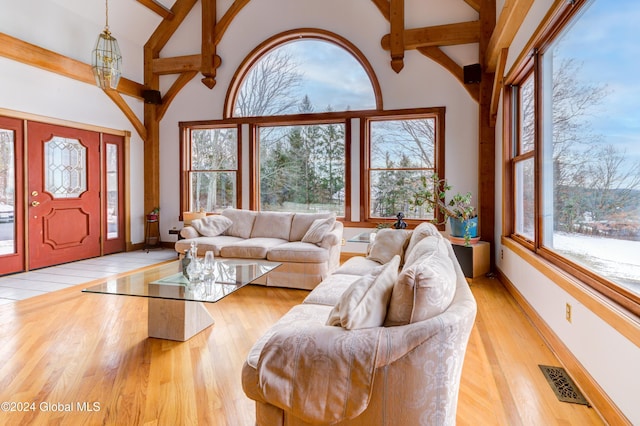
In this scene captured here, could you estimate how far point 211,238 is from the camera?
4.77 m

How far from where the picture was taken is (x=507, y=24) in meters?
3.56

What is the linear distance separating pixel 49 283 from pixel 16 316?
4.08 ft

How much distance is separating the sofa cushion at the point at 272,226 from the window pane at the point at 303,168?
1.06 metres

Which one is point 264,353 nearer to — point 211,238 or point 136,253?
point 211,238

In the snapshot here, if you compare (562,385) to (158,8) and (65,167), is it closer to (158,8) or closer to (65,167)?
(65,167)

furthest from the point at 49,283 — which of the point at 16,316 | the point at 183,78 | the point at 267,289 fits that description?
the point at 183,78

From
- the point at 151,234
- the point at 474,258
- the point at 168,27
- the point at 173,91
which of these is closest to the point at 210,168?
Result: the point at 173,91

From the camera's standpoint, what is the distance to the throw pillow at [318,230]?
438cm

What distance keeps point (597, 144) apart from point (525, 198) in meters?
1.71

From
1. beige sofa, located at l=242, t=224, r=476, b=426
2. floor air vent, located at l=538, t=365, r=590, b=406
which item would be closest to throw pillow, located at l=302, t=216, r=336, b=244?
floor air vent, located at l=538, t=365, r=590, b=406

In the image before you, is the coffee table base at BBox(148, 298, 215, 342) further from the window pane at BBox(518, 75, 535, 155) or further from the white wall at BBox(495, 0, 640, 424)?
the window pane at BBox(518, 75, 535, 155)

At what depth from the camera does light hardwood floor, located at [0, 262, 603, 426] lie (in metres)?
1.78

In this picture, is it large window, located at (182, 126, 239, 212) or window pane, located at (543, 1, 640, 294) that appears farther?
large window, located at (182, 126, 239, 212)

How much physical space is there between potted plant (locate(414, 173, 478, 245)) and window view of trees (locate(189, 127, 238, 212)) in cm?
318
